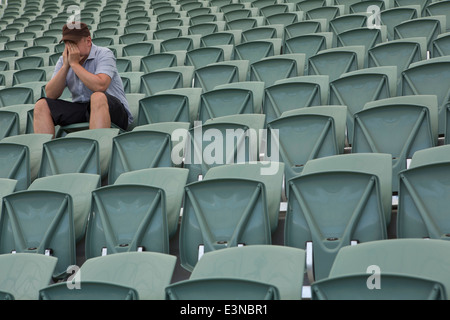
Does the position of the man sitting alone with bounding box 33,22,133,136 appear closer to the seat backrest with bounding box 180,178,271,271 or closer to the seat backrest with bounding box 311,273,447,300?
the seat backrest with bounding box 180,178,271,271

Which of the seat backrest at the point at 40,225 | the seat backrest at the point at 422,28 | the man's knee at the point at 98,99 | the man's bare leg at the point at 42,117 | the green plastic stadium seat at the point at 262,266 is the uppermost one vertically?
the seat backrest at the point at 422,28

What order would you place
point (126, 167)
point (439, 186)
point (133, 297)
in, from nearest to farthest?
point (133, 297), point (439, 186), point (126, 167)

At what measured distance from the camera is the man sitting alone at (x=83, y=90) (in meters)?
4.86

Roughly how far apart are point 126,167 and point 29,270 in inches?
55.7

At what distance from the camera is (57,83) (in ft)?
16.4

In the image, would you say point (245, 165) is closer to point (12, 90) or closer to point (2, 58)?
point (12, 90)

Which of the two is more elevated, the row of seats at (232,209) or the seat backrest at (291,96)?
the seat backrest at (291,96)

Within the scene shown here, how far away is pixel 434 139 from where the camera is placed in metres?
3.84

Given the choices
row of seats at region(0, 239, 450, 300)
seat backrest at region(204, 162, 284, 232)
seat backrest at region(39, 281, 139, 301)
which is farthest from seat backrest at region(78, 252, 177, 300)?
seat backrest at region(204, 162, 284, 232)

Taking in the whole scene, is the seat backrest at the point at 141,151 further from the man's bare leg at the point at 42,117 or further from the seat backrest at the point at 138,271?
the seat backrest at the point at 138,271

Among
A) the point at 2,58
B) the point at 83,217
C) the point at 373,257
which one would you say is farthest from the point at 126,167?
the point at 2,58

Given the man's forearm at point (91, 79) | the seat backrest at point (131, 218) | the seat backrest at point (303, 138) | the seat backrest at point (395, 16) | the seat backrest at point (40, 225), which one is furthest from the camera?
the seat backrest at point (395, 16)

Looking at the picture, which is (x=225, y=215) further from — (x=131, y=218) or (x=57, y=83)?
(x=57, y=83)

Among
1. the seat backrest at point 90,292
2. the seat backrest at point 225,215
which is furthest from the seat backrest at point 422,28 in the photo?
the seat backrest at point 90,292
